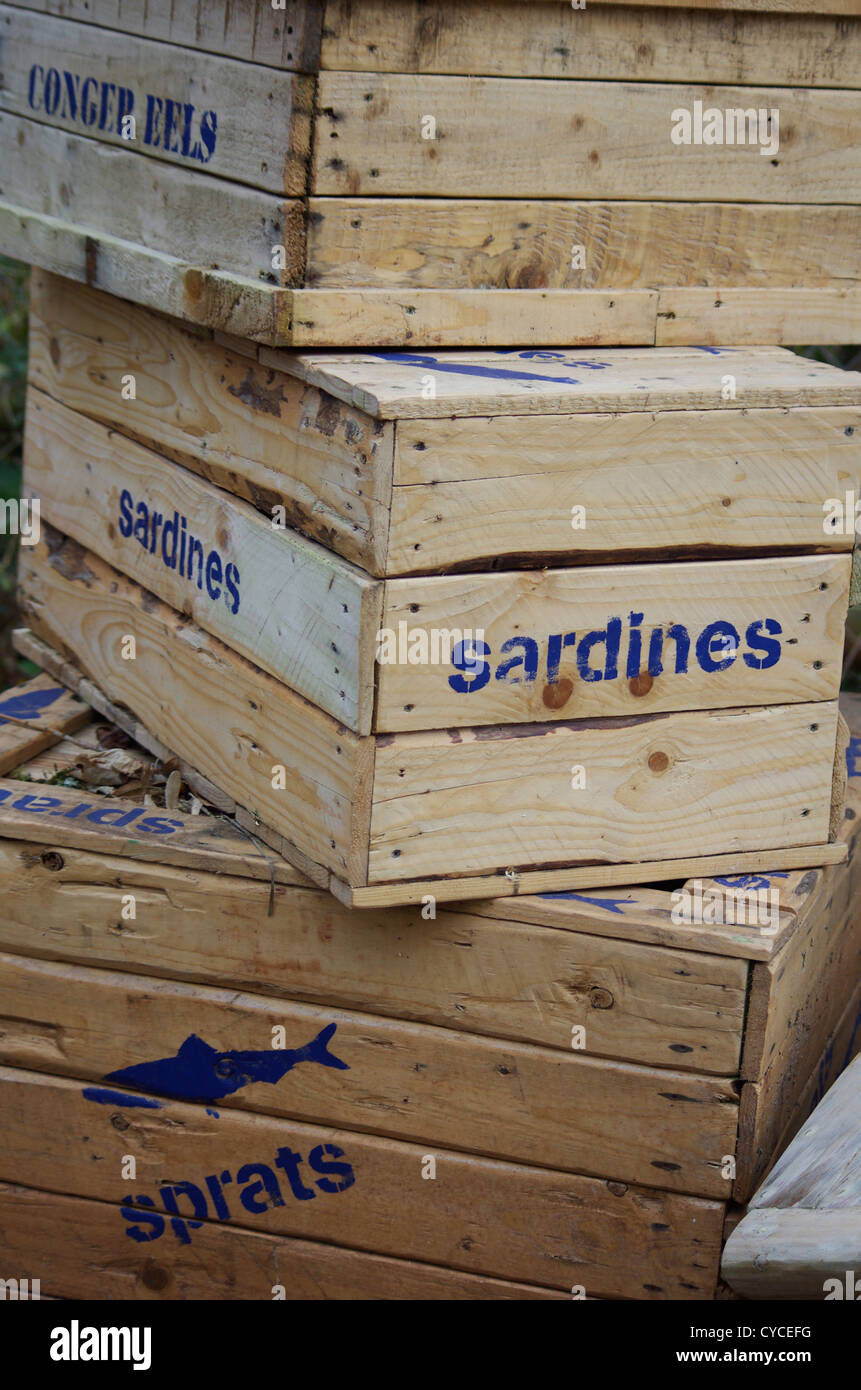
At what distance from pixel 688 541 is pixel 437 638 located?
428 mm

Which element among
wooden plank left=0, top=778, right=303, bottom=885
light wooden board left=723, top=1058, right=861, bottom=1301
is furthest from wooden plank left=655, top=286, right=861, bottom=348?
light wooden board left=723, top=1058, right=861, bottom=1301

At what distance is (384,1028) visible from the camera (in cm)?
256

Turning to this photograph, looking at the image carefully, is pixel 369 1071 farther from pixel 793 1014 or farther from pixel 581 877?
pixel 793 1014

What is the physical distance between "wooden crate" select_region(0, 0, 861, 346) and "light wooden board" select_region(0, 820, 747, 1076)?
0.94 metres

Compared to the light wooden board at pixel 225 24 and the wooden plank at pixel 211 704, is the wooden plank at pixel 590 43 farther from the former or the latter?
the wooden plank at pixel 211 704

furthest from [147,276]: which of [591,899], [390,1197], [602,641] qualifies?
[390,1197]

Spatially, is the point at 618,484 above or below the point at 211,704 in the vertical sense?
above

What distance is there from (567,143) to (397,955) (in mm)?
→ 1331

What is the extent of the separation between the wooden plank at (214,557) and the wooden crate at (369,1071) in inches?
15.6

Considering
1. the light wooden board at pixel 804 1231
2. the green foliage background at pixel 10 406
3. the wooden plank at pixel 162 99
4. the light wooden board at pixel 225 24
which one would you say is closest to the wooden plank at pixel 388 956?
the light wooden board at pixel 804 1231

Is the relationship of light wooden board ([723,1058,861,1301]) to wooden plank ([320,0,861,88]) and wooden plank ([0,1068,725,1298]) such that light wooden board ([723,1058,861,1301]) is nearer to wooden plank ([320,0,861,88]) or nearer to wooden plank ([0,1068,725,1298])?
wooden plank ([0,1068,725,1298])

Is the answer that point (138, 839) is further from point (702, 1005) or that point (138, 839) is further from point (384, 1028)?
point (702, 1005)

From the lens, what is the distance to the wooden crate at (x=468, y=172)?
225 centimetres

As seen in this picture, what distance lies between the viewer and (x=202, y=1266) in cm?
277
